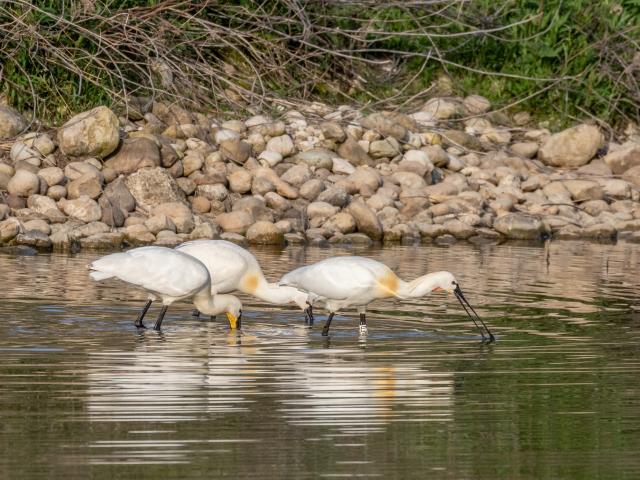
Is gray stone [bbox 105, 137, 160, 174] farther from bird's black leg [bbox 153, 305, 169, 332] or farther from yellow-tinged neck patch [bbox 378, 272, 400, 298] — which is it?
yellow-tinged neck patch [bbox 378, 272, 400, 298]

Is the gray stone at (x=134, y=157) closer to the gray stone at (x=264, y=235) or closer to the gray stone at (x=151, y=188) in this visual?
the gray stone at (x=151, y=188)

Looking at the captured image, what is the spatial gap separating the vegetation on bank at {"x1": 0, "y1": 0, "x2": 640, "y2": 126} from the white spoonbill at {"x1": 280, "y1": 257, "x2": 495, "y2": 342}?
913 centimetres

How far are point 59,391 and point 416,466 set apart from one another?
2629mm

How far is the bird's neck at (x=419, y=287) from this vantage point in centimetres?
1148

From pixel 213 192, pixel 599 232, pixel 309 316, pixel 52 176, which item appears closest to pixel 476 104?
pixel 599 232

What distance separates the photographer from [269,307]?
13.1 metres

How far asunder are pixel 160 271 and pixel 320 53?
1197 cm

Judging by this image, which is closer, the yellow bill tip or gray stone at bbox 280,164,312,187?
the yellow bill tip

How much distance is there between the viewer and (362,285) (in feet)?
37.6

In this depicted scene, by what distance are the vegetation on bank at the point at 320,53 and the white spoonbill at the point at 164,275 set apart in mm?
8742

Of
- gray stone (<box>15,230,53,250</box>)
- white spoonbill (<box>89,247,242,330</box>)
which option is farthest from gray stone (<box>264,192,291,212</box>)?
white spoonbill (<box>89,247,242,330</box>)

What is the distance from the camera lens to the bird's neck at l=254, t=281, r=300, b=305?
12.2 m

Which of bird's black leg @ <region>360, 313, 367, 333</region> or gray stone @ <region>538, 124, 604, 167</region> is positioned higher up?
gray stone @ <region>538, 124, 604, 167</region>

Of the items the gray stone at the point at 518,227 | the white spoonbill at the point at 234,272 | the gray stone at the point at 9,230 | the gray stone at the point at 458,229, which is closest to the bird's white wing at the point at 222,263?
the white spoonbill at the point at 234,272
